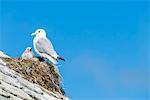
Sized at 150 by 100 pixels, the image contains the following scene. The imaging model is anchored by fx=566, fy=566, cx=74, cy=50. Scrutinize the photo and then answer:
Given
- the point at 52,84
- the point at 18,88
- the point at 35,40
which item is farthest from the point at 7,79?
the point at 35,40

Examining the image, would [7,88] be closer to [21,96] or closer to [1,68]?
[21,96]

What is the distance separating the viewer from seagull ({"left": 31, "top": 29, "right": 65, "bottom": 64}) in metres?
22.2

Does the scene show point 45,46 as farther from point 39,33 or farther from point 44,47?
point 39,33

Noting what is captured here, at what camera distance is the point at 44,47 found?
2283cm

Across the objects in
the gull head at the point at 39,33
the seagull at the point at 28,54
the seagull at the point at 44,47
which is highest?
the gull head at the point at 39,33

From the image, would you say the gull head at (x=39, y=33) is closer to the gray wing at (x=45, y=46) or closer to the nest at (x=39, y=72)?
the gray wing at (x=45, y=46)

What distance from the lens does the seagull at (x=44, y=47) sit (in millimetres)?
22202

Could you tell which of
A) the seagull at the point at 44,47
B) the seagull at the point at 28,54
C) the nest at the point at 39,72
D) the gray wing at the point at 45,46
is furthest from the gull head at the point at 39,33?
the nest at the point at 39,72

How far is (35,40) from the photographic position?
2406 cm

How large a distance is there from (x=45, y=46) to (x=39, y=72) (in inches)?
180

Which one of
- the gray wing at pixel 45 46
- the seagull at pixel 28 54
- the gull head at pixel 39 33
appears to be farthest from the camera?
the gull head at pixel 39 33

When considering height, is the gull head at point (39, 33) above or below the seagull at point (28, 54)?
above

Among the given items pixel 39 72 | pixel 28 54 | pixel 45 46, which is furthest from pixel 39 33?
pixel 39 72

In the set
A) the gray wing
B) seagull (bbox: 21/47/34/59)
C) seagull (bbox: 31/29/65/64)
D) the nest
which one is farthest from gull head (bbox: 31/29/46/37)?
the nest
